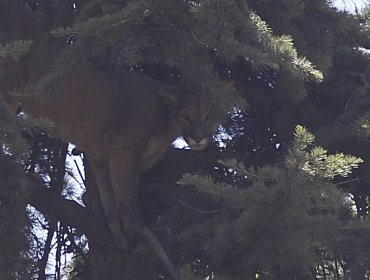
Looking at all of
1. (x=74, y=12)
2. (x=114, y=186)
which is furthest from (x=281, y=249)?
(x=114, y=186)

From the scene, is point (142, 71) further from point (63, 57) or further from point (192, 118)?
point (63, 57)

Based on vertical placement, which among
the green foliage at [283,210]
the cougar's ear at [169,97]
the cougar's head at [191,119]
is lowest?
the green foliage at [283,210]

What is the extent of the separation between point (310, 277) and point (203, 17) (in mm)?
1529

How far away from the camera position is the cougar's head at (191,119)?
5242 mm

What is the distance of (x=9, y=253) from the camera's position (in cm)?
363

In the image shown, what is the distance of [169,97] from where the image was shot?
551 centimetres

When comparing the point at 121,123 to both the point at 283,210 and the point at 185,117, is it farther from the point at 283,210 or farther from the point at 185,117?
the point at 283,210

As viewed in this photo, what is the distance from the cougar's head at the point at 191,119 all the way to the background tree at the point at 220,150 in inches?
4.2

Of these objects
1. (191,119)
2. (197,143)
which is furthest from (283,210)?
(191,119)

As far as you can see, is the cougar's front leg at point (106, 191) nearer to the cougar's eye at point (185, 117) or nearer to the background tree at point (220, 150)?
the background tree at point (220, 150)

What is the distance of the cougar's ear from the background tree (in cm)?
17

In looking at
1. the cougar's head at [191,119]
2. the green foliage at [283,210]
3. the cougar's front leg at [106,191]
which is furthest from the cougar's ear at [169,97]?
the green foliage at [283,210]

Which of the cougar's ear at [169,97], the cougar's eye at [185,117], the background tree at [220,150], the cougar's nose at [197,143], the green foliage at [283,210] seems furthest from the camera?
the cougar's eye at [185,117]

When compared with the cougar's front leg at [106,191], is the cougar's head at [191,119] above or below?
above
